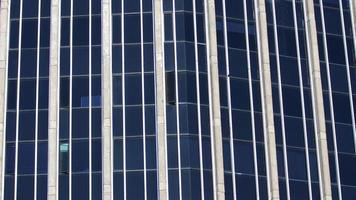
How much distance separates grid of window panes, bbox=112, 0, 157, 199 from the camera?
78312 millimetres

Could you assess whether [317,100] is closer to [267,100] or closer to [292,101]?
[292,101]

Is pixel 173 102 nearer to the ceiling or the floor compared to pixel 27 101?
nearer to the floor

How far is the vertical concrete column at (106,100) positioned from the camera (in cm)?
7825

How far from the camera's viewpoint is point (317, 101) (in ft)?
271

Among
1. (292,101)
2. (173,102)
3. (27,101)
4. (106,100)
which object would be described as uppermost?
(27,101)

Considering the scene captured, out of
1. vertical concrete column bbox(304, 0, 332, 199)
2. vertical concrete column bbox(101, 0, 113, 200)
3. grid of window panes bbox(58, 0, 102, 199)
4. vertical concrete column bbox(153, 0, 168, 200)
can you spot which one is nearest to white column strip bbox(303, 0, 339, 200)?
vertical concrete column bbox(304, 0, 332, 199)

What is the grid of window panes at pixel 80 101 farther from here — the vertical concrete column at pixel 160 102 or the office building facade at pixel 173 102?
the vertical concrete column at pixel 160 102

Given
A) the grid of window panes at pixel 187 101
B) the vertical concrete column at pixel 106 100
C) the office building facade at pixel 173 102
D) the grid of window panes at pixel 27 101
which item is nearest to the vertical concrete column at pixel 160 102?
the office building facade at pixel 173 102

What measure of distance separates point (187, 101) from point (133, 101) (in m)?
3.32

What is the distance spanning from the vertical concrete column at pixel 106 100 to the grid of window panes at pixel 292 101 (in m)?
10.4

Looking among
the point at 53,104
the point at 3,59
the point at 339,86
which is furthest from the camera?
the point at 339,86

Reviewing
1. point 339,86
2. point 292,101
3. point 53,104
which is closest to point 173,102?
point 53,104

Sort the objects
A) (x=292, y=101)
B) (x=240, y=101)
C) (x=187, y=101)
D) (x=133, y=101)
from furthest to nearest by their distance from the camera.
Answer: (x=292, y=101), (x=240, y=101), (x=133, y=101), (x=187, y=101)

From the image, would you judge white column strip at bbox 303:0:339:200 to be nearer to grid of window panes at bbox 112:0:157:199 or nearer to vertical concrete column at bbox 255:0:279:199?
vertical concrete column at bbox 255:0:279:199
